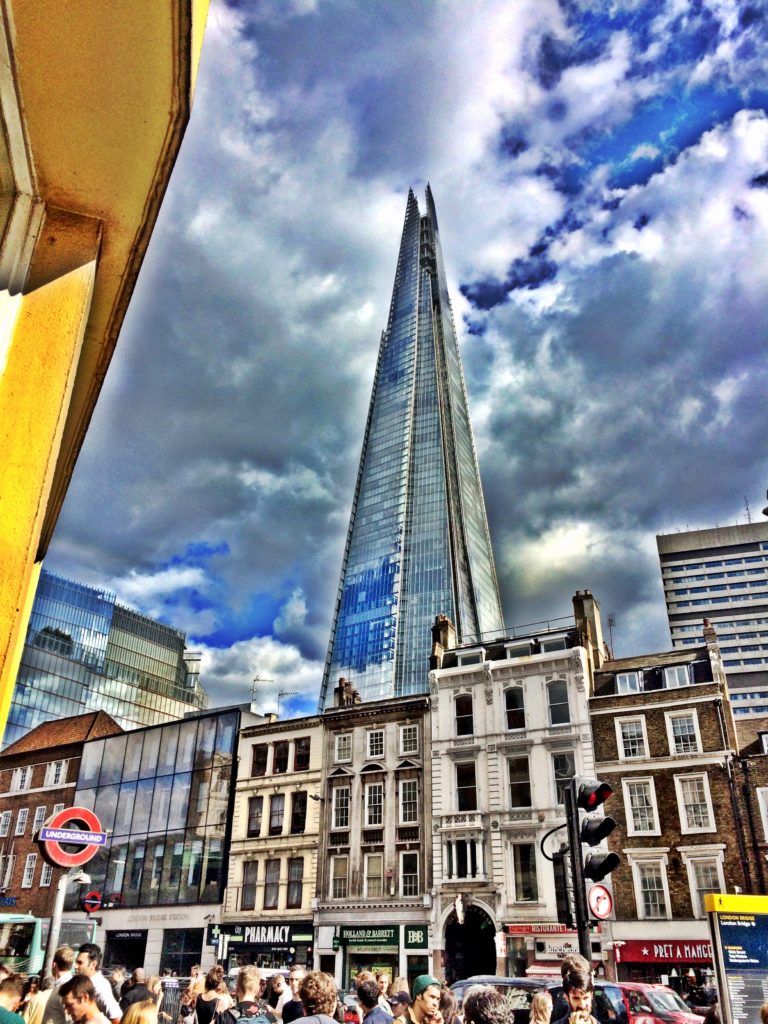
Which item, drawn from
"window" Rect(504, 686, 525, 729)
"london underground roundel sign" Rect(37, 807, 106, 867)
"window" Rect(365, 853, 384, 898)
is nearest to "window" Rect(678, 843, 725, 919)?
"window" Rect(504, 686, 525, 729)

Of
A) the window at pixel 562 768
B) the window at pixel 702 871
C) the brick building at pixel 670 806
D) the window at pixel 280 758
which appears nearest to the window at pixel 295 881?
the window at pixel 280 758

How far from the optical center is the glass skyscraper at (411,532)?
13400 centimetres

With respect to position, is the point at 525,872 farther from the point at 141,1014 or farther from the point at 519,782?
the point at 141,1014

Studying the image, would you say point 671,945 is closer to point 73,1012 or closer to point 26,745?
point 73,1012

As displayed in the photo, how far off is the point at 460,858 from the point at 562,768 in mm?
5988

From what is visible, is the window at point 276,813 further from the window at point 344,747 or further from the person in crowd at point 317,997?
the person in crowd at point 317,997

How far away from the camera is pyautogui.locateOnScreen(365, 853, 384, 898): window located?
117ft

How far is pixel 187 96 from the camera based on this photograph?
106 inches

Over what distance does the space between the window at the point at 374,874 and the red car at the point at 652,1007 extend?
21243 millimetres

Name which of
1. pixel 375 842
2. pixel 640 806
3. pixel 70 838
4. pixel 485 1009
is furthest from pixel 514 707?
pixel 485 1009

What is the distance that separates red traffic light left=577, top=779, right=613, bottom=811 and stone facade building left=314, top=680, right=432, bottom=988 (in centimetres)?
2922

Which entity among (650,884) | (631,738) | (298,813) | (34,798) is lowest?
(650,884)

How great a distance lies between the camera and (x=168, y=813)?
1630 inches

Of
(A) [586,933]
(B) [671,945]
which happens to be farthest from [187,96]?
(B) [671,945]
